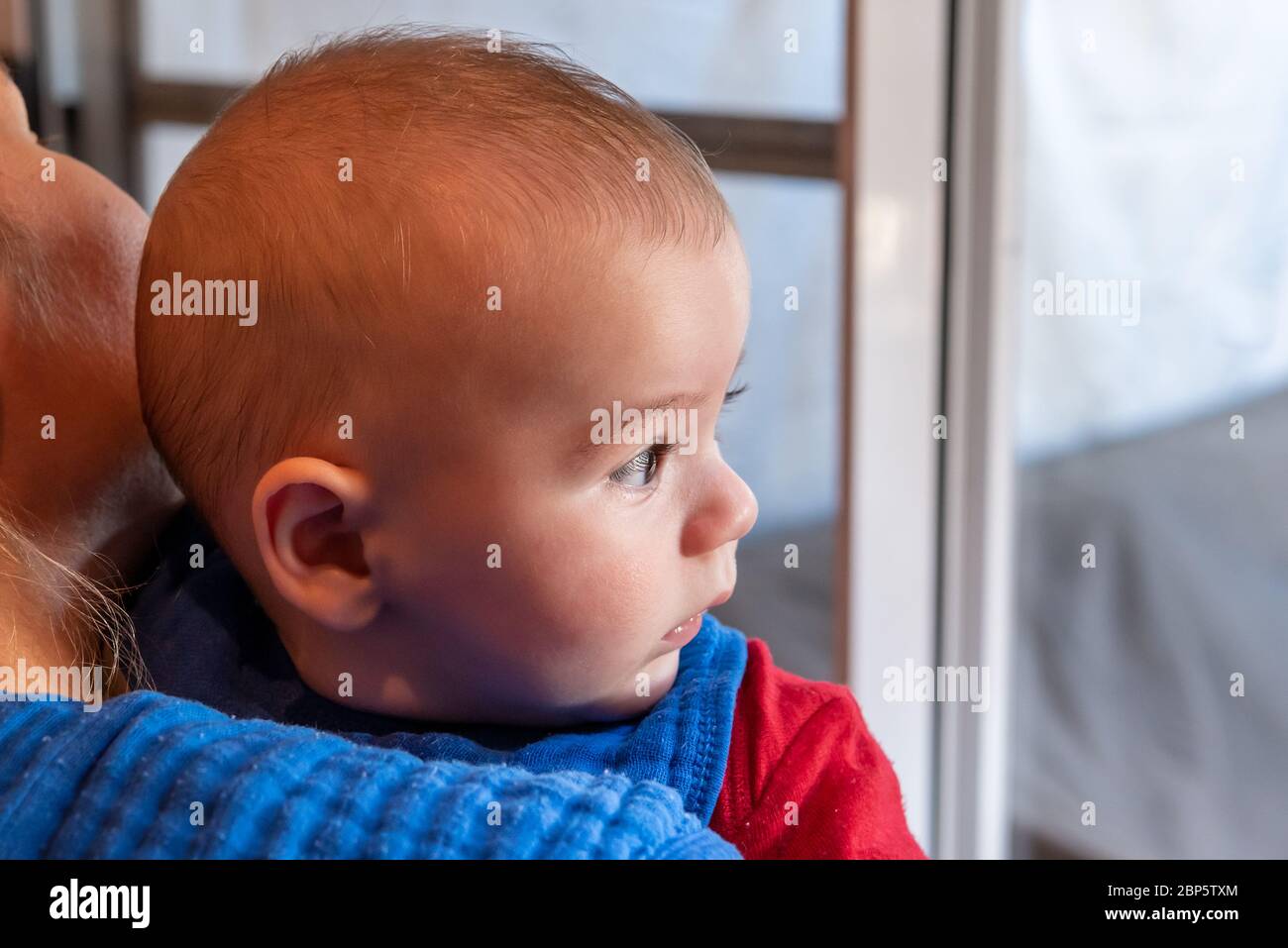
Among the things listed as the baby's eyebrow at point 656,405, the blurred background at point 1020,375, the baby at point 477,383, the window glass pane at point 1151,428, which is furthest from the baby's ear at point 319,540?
the window glass pane at point 1151,428

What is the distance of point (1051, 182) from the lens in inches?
47.7

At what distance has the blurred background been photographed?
114 cm

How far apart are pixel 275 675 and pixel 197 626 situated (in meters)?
0.05

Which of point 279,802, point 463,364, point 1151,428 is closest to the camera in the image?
point 279,802

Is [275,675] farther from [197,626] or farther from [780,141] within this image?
[780,141]

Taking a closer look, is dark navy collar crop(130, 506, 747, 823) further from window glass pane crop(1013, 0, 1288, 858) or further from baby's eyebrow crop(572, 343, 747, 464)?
window glass pane crop(1013, 0, 1288, 858)

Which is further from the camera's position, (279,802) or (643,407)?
(643,407)

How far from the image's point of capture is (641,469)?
0.57 metres

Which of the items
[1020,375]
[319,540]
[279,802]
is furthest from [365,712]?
[1020,375]

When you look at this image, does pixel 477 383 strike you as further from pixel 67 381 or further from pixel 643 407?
pixel 67 381

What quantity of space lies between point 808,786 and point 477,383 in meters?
0.25

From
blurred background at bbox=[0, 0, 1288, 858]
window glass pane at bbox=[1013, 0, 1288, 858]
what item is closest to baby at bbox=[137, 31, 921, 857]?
blurred background at bbox=[0, 0, 1288, 858]

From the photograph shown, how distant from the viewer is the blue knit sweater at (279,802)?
0.40m
